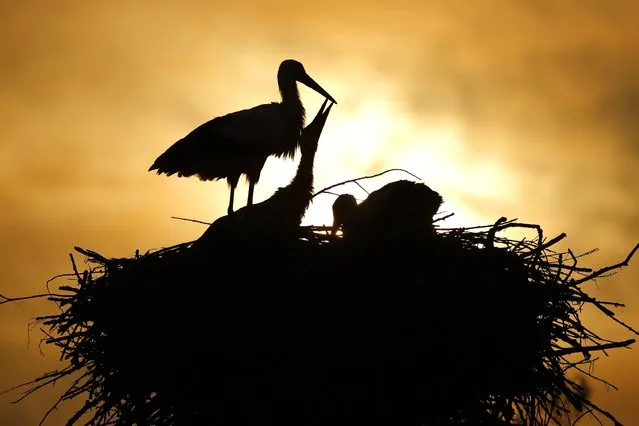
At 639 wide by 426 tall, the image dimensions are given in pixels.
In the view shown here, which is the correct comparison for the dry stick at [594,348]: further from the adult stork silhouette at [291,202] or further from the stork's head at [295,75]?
the stork's head at [295,75]

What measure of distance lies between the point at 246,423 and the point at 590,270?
7.86ft

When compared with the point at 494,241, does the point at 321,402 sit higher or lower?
lower

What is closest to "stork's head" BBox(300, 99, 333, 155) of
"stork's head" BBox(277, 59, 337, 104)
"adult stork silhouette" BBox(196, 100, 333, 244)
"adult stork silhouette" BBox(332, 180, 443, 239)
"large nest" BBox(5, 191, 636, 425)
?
"adult stork silhouette" BBox(196, 100, 333, 244)

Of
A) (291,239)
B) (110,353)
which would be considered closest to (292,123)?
(291,239)

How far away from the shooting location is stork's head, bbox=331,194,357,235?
22.9 ft

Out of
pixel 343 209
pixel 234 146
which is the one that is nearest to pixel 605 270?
pixel 343 209

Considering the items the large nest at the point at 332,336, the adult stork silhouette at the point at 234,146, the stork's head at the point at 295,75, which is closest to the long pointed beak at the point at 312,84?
the stork's head at the point at 295,75

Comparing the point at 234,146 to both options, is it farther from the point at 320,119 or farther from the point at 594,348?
the point at 594,348

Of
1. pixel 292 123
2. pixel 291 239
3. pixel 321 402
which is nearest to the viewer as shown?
pixel 321 402

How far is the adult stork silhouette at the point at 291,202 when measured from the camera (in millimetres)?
5938

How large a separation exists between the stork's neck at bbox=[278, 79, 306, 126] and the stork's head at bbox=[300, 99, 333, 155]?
39 cm

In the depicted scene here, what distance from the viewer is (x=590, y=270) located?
212 inches

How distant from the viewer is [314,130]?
823 centimetres

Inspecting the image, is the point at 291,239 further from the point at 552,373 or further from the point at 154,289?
the point at 552,373
